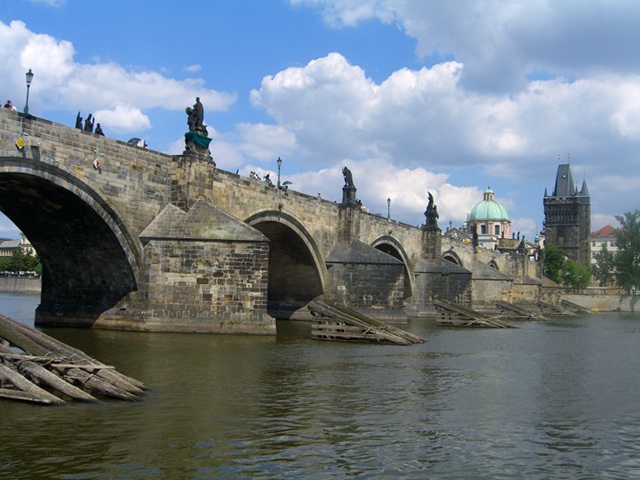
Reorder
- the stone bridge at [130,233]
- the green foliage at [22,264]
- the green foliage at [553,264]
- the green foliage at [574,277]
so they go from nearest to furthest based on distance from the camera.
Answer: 1. the stone bridge at [130,233]
2. the green foliage at [22,264]
3. the green foliage at [574,277]
4. the green foliage at [553,264]

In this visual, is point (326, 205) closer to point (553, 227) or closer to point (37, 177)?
point (37, 177)

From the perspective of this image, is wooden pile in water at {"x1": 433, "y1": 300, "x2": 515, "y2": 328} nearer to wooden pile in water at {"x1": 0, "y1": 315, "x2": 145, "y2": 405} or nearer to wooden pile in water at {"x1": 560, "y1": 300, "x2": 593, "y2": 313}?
wooden pile in water at {"x1": 0, "y1": 315, "x2": 145, "y2": 405}

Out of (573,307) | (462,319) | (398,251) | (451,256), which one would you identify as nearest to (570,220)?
(573,307)

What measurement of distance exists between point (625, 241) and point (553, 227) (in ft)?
138

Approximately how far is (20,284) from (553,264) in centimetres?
7274

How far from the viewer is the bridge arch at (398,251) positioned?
147 ft

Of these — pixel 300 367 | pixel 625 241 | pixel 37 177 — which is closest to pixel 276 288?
pixel 37 177

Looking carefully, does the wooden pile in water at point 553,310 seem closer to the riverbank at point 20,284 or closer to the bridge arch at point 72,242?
the bridge arch at point 72,242

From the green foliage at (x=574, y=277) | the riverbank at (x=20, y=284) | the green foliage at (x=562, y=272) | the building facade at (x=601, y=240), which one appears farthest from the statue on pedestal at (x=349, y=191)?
the building facade at (x=601, y=240)

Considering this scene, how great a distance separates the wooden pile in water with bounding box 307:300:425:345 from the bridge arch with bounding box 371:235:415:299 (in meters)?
19.4

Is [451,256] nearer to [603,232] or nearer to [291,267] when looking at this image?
[291,267]

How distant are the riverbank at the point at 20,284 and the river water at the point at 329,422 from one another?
69.4 metres

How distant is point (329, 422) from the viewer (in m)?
10.2

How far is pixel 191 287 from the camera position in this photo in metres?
22.9
